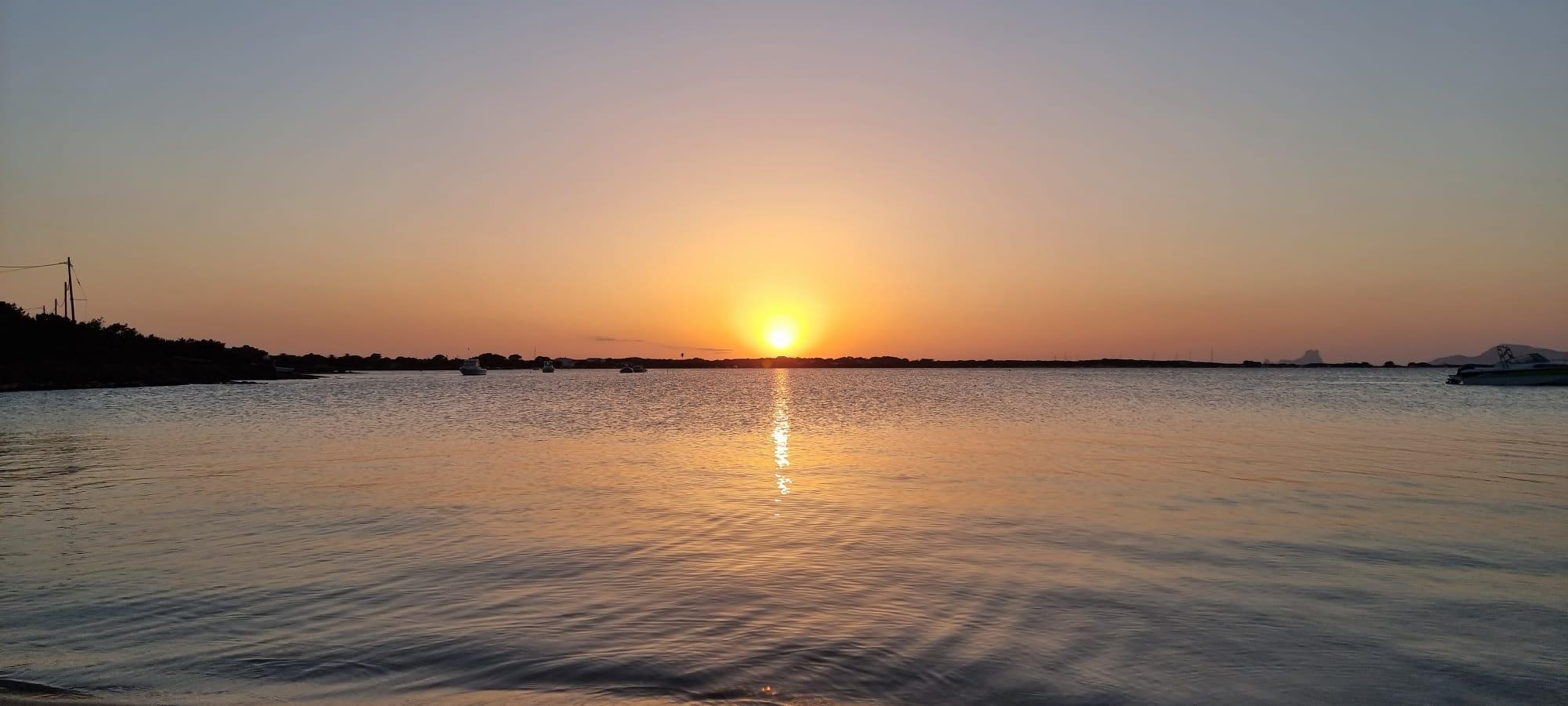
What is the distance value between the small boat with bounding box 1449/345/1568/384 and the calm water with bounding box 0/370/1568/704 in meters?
81.9

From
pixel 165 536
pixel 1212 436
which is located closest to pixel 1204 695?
pixel 165 536

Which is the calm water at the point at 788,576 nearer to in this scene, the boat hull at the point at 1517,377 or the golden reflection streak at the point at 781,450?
the golden reflection streak at the point at 781,450

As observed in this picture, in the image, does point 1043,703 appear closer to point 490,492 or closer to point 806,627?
point 806,627

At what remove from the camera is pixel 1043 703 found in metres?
8.23

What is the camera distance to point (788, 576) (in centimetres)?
1323

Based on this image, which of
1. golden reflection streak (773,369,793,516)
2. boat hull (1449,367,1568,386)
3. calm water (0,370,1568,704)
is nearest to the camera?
calm water (0,370,1568,704)

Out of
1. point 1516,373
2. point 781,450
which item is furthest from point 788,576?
point 1516,373


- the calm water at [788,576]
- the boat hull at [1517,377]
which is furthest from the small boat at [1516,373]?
the calm water at [788,576]

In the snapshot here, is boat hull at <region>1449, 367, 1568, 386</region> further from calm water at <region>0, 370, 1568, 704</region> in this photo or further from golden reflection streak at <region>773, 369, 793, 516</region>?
golden reflection streak at <region>773, 369, 793, 516</region>

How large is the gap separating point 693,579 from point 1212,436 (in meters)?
32.8

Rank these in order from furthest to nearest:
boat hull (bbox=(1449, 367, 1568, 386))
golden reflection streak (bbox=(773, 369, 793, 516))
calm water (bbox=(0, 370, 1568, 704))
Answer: boat hull (bbox=(1449, 367, 1568, 386)) < golden reflection streak (bbox=(773, 369, 793, 516)) < calm water (bbox=(0, 370, 1568, 704))

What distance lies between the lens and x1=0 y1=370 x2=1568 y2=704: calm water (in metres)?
8.81

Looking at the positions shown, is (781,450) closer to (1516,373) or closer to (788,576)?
(788,576)

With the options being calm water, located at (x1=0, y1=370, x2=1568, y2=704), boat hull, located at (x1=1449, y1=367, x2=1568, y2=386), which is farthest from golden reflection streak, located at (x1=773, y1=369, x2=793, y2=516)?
boat hull, located at (x1=1449, y1=367, x2=1568, y2=386)
